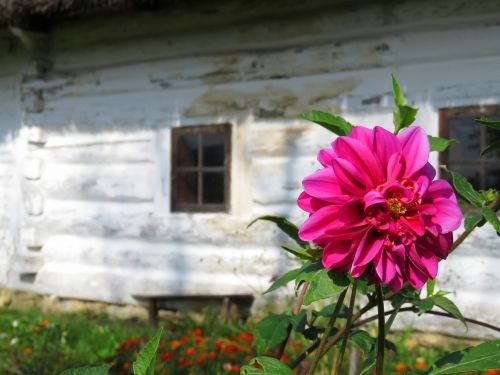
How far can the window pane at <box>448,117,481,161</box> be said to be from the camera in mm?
4105

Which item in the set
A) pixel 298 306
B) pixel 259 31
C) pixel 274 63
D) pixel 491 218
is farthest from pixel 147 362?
pixel 259 31

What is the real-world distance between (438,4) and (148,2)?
200 centimetres

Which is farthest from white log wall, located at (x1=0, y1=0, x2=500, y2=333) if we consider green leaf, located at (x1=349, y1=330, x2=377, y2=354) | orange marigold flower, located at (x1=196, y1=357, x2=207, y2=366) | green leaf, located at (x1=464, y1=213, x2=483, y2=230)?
green leaf, located at (x1=464, y1=213, x2=483, y2=230)

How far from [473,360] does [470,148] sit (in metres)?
3.60

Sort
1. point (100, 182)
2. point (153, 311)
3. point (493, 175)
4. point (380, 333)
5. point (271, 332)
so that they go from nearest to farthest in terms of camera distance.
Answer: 1. point (380, 333)
2. point (271, 332)
3. point (493, 175)
4. point (153, 311)
5. point (100, 182)

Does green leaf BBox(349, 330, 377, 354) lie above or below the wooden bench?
above

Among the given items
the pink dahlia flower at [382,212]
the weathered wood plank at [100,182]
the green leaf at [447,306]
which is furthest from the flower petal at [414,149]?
the weathered wood plank at [100,182]

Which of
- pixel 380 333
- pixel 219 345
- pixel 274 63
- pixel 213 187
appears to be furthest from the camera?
pixel 213 187

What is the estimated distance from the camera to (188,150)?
505 centimetres

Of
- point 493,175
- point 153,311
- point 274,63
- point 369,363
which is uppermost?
point 274,63

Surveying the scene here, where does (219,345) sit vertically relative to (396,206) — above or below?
below

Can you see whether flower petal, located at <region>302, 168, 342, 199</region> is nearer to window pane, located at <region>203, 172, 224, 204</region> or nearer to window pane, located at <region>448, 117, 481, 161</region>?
window pane, located at <region>448, 117, 481, 161</region>

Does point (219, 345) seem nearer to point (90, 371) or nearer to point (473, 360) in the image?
point (90, 371)

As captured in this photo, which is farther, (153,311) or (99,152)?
(99,152)
